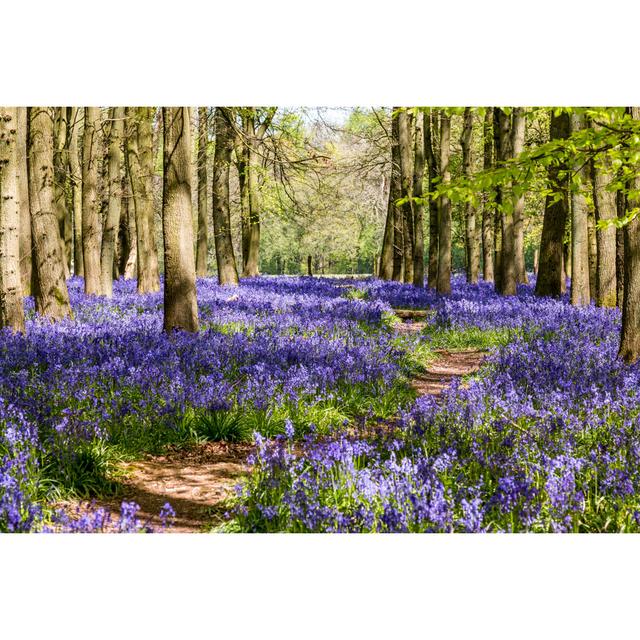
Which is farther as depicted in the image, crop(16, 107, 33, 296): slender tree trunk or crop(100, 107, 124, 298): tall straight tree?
crop(100, 107, 124, 298): tall straight tree

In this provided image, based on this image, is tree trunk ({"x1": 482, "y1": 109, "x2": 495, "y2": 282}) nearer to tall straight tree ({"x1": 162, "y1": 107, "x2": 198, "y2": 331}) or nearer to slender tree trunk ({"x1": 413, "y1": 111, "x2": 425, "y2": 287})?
slender tree trunk ({"x1": 413, "y1": 111, "x2": 425, "y2": 287})

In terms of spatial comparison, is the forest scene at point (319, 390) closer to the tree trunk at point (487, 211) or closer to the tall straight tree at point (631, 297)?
the tall straight tree at point (631, 297)

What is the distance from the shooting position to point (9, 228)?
27.1 feet

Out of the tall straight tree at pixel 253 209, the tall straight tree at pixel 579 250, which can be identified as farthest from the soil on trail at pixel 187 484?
the tall straight tree at pixel 253 209

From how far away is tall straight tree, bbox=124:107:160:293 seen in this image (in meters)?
18.0

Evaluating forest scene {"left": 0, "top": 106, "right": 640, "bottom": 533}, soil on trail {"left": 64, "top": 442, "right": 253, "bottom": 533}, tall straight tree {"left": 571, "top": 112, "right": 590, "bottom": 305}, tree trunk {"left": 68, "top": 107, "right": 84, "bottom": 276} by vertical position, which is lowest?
soil on trail {"left": 64, "top": 442, "right": 253, "bottom": 533}

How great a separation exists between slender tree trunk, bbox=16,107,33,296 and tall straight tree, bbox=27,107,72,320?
0.25 meters

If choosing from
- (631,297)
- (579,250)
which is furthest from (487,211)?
(631,297)

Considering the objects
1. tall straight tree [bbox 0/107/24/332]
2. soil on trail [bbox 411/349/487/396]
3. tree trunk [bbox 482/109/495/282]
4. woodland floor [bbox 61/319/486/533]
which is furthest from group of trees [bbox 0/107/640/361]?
woodland floor [bbox 61/319/486/533]

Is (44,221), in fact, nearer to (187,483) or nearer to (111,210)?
(111,210)

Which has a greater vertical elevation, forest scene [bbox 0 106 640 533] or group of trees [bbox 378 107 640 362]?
group of trees [bbox 378 107 640 362]

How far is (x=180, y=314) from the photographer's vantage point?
10141 mm

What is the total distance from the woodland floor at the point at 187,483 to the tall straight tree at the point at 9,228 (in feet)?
13.6
